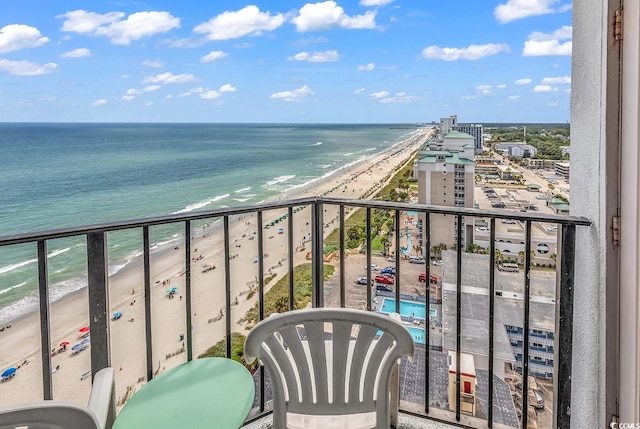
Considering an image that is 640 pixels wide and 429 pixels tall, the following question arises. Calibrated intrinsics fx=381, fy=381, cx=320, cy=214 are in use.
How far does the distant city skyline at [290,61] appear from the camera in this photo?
3496mm

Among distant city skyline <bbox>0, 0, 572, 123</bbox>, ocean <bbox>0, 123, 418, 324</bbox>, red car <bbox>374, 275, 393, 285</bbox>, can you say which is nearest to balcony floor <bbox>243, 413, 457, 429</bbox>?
red car <bbox>374, 275, 393, 285</bbox>

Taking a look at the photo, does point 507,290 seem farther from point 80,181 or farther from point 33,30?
point 80,181

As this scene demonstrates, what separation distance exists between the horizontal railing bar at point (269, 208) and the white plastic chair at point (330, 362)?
752 millimetres

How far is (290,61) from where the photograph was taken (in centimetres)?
1212

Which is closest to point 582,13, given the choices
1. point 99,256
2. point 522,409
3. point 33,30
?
point 522,409

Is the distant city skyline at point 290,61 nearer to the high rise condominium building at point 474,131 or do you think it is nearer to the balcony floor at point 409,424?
the high rise condominium building at point 474,131

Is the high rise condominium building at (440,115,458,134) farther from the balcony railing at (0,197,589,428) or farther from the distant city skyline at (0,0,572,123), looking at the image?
the balcony railing at (0,197,589,428)

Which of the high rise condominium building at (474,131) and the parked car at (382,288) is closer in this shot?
the parked car at (382,288)

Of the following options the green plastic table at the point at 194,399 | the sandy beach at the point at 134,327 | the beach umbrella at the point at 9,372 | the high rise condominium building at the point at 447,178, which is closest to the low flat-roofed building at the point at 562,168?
the high rise condominium building at the point at 447,178

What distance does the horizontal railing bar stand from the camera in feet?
4.36

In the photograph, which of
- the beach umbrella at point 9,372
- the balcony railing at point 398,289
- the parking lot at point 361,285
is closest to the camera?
the balcony railing at point 398,289

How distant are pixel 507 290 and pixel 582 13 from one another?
4.44ft

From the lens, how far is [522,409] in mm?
1873

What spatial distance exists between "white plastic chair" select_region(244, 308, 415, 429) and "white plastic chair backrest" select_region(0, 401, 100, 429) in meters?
0.47
